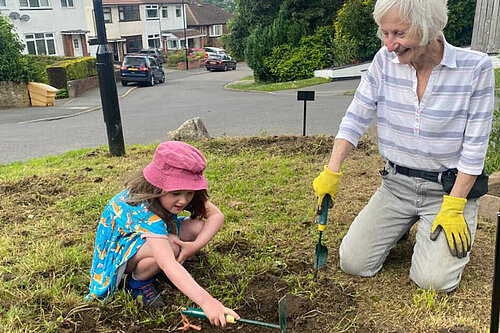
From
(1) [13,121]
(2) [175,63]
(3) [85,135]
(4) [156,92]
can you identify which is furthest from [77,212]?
(2) [175,63]

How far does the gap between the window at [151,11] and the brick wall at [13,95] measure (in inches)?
1142

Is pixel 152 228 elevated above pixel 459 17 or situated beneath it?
situated beneath

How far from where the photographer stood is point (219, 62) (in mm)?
32719

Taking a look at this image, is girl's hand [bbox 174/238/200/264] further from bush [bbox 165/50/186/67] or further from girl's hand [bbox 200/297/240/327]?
bush [bbox 165/50/186/67]

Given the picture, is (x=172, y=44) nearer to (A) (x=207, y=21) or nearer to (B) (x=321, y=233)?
(A) (x=207, y=21)

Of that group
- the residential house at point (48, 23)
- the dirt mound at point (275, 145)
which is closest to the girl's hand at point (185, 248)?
the dirt mound at point (275, 145)

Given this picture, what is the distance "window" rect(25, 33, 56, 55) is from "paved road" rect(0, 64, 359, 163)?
9593 mm

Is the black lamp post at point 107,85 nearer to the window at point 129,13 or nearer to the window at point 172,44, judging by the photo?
the window at point 129,13

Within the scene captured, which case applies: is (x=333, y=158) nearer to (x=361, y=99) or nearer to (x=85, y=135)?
(x=361, y=99)

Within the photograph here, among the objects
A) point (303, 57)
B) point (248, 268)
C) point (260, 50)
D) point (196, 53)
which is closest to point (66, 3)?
point (260, 50)

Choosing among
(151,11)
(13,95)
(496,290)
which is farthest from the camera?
(151,11)

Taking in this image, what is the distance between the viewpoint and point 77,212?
12.9 ft

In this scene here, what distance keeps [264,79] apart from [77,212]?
1834 centimetres

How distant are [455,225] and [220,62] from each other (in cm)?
3136
